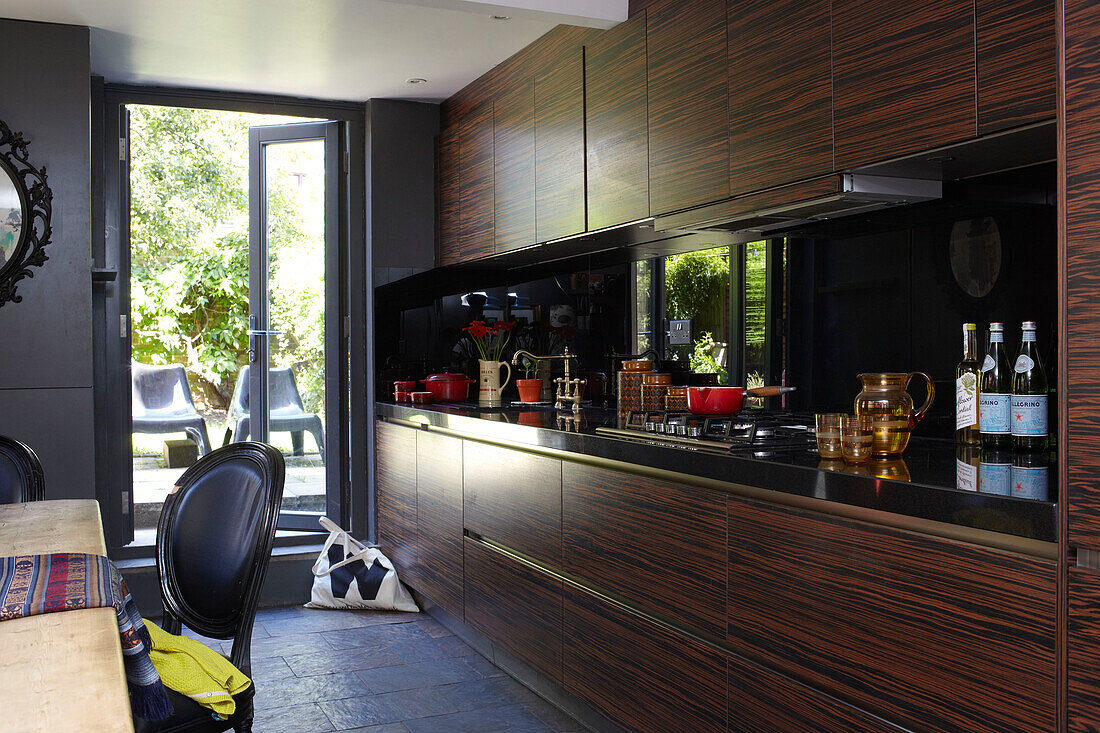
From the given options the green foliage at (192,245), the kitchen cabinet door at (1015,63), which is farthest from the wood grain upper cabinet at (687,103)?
the green foliage at (192,245)

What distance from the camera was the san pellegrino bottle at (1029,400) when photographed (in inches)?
70.9

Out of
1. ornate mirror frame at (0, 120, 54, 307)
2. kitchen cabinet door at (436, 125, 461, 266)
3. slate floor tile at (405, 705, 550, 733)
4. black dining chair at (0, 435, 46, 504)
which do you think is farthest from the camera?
kitchen cabinet door at (436, 125, 461, 266)

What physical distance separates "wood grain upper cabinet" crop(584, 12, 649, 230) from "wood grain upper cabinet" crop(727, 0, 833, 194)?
494mm

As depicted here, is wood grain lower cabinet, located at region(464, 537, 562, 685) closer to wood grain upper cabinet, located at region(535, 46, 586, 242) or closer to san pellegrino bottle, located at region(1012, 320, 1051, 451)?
wood grain upper cabinet, located at region(535, 46, 586, 242)

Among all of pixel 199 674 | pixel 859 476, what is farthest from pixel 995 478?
pixel 199 674

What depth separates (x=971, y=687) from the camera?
4.86 feet

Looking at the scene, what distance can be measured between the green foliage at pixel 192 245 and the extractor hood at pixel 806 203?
4228 millimetres

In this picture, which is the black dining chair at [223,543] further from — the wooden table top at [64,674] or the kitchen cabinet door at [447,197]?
the kitchen cabinet door at [447,197]

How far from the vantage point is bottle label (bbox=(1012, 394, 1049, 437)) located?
5.89 feet

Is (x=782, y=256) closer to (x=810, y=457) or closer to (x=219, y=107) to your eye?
(x=810, y=457)

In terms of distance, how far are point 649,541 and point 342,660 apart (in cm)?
174

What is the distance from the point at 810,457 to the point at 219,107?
12.4ft

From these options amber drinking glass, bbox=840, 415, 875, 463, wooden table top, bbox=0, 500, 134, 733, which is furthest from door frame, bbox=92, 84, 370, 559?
amber drinking glass, bbox=840, 415, 875, 463

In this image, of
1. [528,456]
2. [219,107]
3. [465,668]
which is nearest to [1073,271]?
[528,456]
